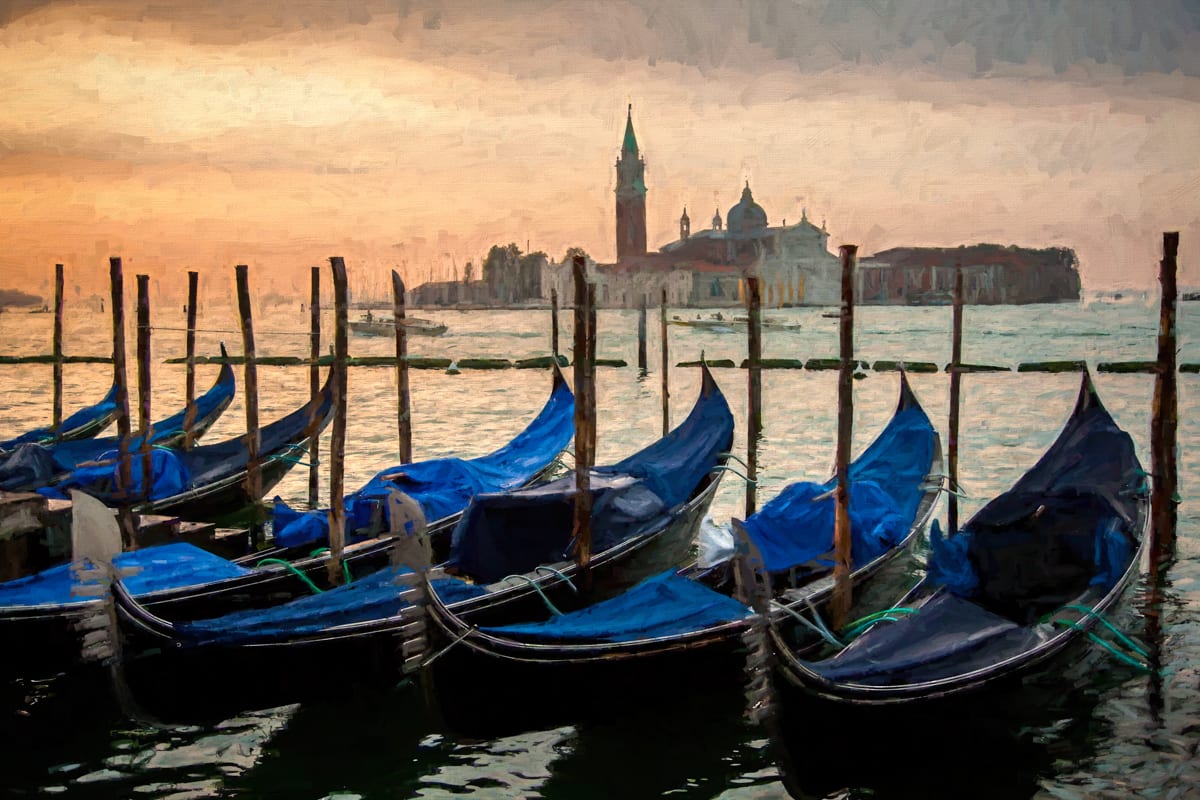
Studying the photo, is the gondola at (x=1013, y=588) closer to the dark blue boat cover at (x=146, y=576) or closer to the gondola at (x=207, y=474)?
the dark blue boat cover at (x=146, y=576)

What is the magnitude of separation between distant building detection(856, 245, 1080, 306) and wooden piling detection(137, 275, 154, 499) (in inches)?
2187

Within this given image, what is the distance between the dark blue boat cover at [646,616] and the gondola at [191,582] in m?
1.30

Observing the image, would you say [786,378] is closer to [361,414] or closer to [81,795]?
[361,414]

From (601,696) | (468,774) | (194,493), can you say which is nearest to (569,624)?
(601,696)

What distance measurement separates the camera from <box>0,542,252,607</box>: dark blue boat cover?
172 inches

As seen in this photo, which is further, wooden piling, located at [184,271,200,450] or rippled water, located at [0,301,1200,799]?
wooden piling, located at [184,271,200,450]

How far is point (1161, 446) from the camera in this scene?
17.0 feet

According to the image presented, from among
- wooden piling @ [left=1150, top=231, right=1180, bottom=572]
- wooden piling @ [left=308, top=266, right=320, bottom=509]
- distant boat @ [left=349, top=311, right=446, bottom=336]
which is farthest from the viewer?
distant boat @ [left=349, top=311, right=446, bottom=336]

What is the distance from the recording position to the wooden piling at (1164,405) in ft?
16.7

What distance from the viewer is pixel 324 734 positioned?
13.8ft

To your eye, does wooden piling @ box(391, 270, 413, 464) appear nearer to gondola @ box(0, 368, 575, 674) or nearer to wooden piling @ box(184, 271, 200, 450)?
gondola @ box(0, 368, 575, 674)

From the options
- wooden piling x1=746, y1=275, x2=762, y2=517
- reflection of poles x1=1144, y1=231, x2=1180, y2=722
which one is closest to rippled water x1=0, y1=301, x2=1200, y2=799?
reflection of poles x1=1144, y1=231, x2=1180, y2=722

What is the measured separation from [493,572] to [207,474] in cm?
358

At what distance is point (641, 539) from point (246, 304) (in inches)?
143
